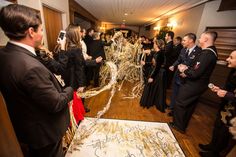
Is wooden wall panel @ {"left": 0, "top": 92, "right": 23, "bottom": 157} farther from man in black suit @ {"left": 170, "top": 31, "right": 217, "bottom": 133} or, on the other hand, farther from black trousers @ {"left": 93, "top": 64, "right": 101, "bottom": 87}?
black trousers @ {"left": 93, "top": 64, "right": 101, "bottom": 87}

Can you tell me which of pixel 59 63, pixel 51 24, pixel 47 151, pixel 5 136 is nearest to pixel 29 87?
pixel 5 136

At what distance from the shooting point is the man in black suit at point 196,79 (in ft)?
5.48

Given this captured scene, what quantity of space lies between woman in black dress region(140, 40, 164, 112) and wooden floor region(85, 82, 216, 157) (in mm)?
161

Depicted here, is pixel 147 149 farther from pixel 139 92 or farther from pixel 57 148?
pixel 139 92

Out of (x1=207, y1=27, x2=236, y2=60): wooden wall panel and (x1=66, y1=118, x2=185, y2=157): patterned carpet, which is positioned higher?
(x1=207, y1=27, x2=236, y2=60): wooden wall panel

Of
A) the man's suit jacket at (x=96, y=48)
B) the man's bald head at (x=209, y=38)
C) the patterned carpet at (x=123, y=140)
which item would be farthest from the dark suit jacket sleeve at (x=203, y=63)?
the man's suit jacket at (x=96, y=48)

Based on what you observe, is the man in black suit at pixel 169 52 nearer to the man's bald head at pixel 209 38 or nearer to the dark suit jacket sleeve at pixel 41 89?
the man's bald head at pixel 209 38

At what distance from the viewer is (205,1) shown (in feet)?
11.5

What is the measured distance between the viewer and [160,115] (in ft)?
8.09

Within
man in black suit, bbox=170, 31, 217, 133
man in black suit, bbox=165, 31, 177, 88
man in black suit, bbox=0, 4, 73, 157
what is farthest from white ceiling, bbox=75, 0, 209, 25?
man in black suit, bbox=0, 4, 73, 157

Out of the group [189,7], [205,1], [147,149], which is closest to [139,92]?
[147,149]

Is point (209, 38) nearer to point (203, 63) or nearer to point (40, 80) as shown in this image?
point (203, 63)

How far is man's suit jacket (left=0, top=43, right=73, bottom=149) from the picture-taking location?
686 millimetres

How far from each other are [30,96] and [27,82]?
0.35ft
